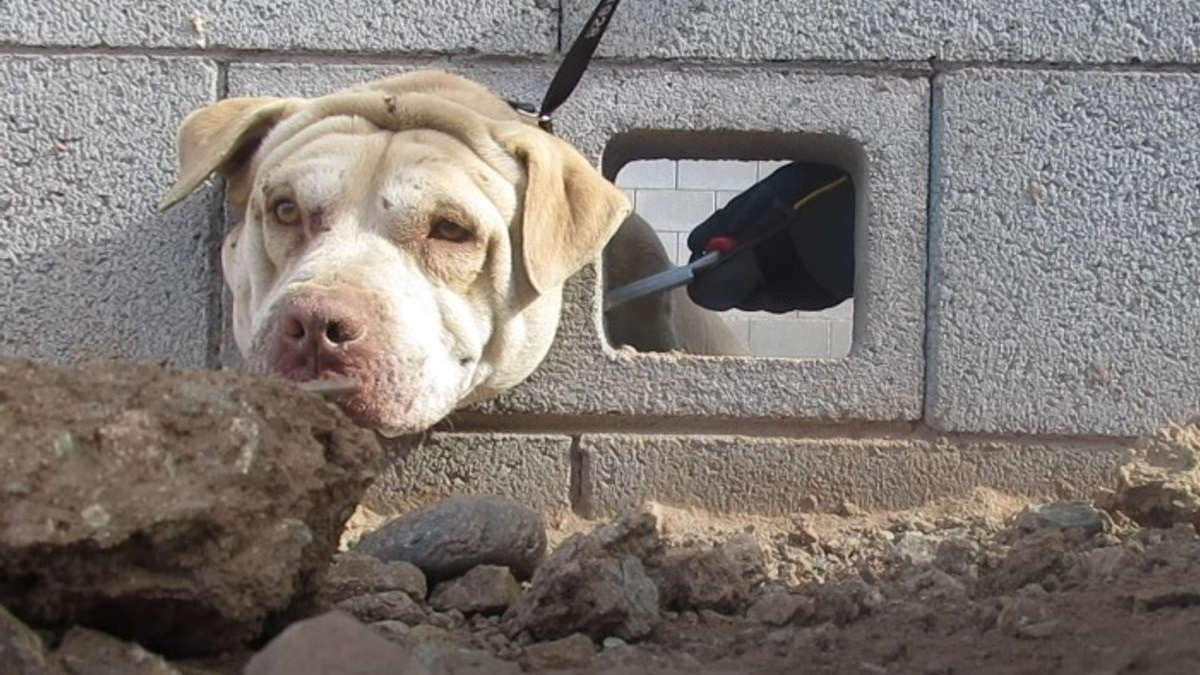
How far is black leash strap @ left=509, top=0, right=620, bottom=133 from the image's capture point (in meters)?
3.24

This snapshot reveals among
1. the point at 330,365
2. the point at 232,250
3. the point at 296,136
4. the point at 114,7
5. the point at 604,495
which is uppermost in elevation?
the point at 114,7

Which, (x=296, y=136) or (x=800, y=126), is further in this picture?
(x=800, y=126)

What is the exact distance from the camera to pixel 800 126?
11.0 ft

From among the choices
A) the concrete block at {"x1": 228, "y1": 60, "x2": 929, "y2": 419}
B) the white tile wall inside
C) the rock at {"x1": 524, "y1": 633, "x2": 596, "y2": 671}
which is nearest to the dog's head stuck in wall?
the concrete block at {"x1": 228, "y1": 60, "x2": 929, "y2": 419}

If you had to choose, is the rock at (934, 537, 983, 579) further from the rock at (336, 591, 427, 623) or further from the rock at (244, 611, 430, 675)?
the rock at (244, 611, 430, 675)

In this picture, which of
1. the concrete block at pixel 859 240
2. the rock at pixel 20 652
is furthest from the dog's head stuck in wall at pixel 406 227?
the rock at pixel 20 652

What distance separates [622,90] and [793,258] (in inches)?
35.3

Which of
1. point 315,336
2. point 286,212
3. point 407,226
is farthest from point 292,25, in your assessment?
point 315,336

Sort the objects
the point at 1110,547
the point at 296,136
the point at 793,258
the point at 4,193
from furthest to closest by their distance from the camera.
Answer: the point at 793,258 → the point at 4,193 → the point at 296,136 → the point at 1110,547

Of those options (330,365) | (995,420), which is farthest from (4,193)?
(995,420)

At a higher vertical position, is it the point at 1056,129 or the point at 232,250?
the point at 1056,129

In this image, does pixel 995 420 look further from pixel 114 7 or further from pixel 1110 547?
pixel 114 7

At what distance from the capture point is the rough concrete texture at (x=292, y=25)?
333 cm

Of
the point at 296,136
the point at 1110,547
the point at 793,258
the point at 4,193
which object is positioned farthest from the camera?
the point at 793,258
